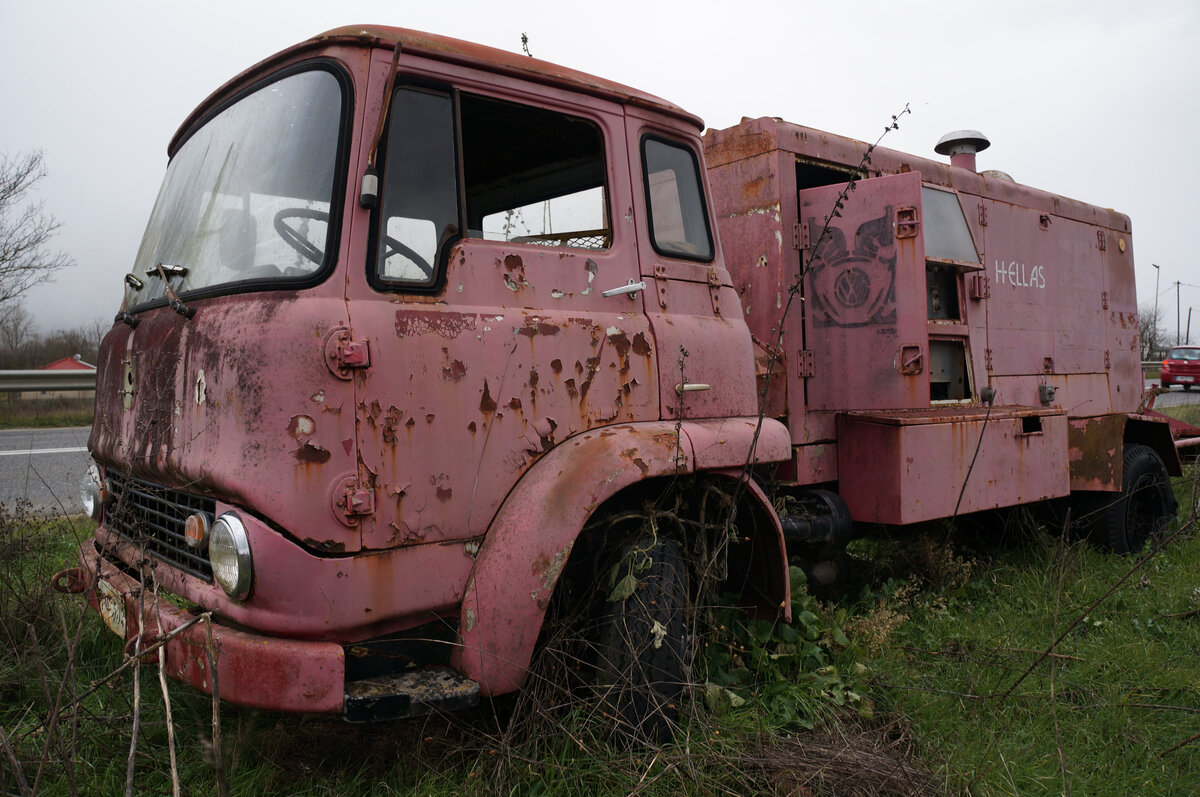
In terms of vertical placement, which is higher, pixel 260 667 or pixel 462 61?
pixel 462 61

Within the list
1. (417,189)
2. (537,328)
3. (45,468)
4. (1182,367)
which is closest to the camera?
(417,189)

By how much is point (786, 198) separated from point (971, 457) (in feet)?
5.00

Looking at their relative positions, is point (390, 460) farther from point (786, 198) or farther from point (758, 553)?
point (786, 198)

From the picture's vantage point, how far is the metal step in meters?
2.16

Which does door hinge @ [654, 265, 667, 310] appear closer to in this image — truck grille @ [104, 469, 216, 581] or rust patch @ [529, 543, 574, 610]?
→ rust patch @ [529, 543, 574, 610]

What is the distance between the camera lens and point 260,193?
8.29ft

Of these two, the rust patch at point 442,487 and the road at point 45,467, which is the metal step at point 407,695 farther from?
the road at point 45,467

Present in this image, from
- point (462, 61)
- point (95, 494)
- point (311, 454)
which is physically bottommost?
point (95, 494)

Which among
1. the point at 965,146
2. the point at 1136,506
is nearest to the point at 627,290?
the point at 965,146

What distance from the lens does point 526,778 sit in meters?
2.43

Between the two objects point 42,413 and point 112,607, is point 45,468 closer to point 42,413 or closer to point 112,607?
point 112,607

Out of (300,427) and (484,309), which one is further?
(484,309)

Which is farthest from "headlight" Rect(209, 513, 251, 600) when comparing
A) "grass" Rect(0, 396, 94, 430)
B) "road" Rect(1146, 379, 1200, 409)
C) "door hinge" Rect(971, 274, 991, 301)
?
"road" Rect(1146, 379, 1200, 409)

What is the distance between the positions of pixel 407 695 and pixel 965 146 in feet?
15.6
